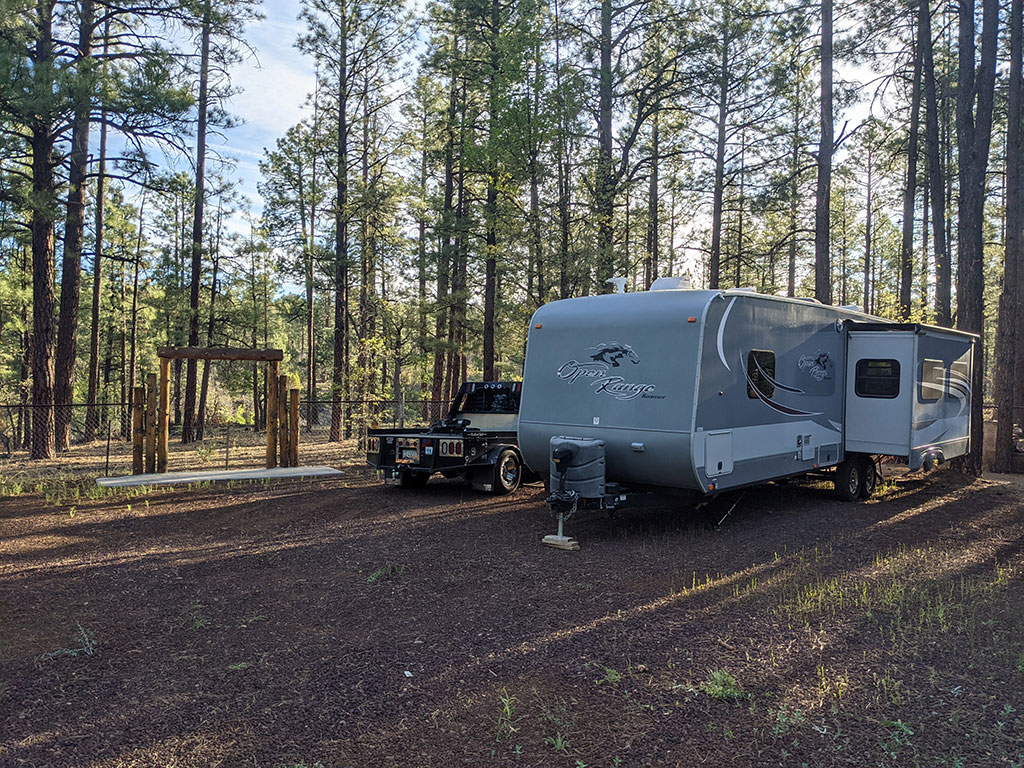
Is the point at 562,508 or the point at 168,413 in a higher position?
the point at 168,413

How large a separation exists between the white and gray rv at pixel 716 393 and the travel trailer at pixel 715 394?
0.02 m

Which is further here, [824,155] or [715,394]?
[824,155]

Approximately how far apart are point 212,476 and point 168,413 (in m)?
1.56

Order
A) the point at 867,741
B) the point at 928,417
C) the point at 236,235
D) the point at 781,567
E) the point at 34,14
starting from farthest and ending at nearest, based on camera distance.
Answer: the point at 236,235 → the point at 34,14 → the point at 928,417 → the point at 781,567 → the point at 867,741

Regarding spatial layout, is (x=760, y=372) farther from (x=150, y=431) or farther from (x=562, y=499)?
(x=150, y=431)

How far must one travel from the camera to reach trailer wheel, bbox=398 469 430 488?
1151 cm

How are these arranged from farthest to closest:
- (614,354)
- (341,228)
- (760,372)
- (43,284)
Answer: (341,228) → (43,284) → (760,372) → (614,354)

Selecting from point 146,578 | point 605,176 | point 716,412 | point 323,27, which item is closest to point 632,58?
point 605,176

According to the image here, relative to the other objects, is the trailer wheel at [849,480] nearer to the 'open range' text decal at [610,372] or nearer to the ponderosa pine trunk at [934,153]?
the 'open range' text decal at [610,372]

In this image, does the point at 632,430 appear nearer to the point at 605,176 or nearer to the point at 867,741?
the point at 867,741

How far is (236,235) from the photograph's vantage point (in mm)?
27812

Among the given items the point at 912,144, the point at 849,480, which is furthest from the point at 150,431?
the point at 912,144

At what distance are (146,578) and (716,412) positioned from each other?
19.4ft

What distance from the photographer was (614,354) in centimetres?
824
